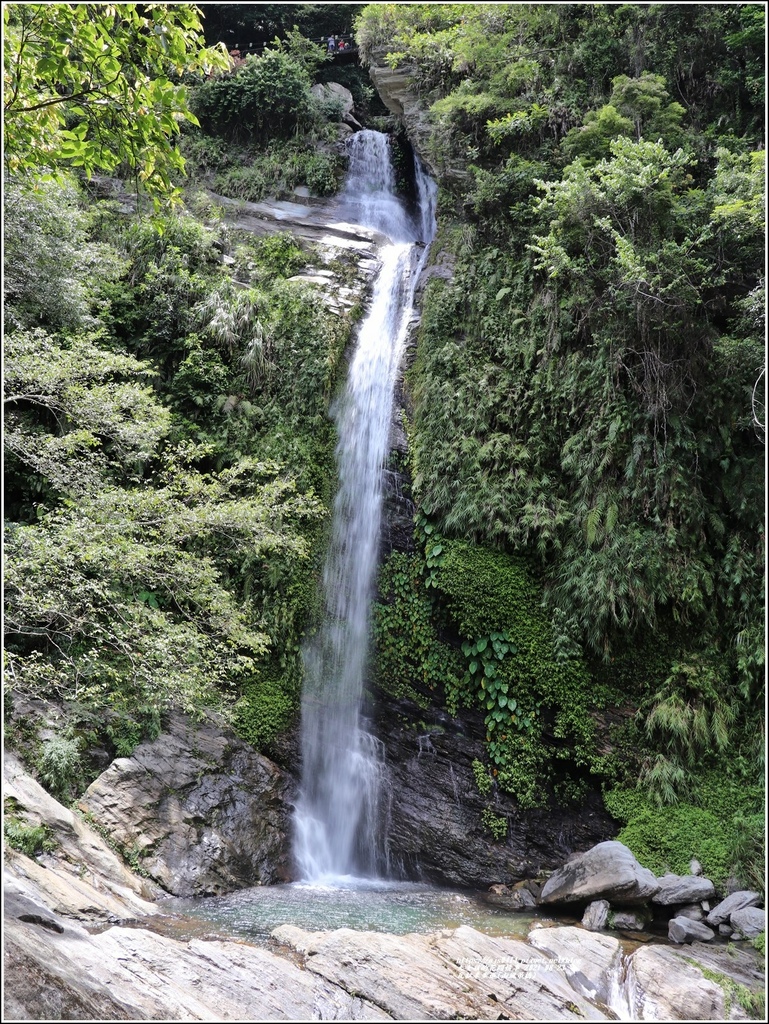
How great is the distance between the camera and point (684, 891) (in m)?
7.20

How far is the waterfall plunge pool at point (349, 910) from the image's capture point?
22.0 feet

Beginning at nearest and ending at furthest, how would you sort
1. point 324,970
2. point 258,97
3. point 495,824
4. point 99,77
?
point 99,77 → point 324,970 → point 495,824 → point 258,97

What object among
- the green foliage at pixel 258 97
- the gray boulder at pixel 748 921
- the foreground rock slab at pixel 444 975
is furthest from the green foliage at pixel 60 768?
the green foliage at pixel 258 97

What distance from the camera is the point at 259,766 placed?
9664 millimetres

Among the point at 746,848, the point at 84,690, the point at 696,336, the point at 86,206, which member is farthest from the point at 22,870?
the point at 86,206

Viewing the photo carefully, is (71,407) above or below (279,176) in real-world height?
below

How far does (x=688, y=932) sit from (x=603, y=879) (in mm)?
915

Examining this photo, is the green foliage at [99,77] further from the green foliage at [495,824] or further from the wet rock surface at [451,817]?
the green foliage at [495,824]

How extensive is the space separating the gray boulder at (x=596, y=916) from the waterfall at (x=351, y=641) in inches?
123

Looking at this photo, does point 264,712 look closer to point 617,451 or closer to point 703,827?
point 703,827

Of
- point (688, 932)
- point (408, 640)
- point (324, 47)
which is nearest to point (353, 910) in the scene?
point (688, 932)

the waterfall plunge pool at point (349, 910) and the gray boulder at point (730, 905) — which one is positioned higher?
the gray boulder at point (730, 905)

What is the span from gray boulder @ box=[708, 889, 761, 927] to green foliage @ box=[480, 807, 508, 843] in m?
2.70

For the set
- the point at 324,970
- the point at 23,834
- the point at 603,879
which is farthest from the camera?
the point at 603,879
